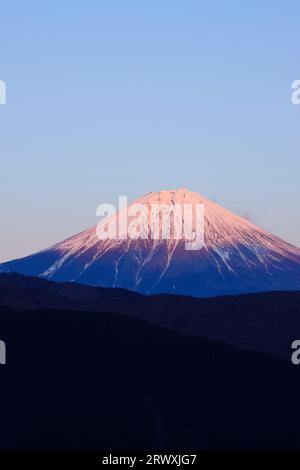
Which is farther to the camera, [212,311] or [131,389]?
[212,311]

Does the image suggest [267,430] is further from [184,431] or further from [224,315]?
[224,315]

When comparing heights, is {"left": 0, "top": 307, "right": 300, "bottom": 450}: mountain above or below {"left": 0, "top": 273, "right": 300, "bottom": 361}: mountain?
below

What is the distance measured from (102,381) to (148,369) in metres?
3.92

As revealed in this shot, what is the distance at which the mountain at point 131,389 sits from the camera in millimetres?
65750

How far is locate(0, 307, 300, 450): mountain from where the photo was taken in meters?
65.8

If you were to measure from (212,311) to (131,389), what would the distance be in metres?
38.6

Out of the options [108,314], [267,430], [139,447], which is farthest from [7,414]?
[108,314]

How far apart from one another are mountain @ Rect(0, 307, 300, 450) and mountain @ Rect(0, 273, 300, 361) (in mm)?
17101

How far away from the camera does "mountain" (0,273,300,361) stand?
103163 millimetres

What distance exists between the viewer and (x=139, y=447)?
213ft

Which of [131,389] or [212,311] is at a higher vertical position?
[212,311]

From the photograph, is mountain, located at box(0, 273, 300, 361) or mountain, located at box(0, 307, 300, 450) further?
mountain, located at box(0, 273, 300, 361)

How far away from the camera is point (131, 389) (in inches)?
2835
